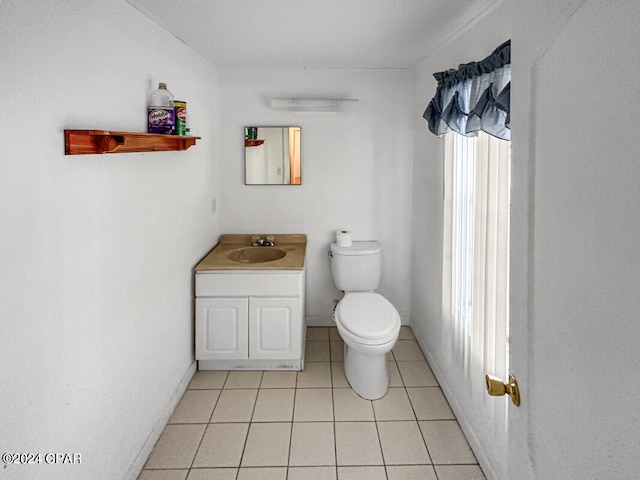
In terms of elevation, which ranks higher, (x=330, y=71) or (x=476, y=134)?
(x=330, y=71)

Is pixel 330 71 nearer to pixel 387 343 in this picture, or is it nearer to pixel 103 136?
pixel 387 343

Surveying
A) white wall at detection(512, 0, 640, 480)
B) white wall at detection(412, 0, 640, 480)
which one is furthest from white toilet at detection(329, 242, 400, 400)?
white wall at detection(512, 0, 640, 480)

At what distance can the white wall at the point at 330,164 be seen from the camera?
385cm

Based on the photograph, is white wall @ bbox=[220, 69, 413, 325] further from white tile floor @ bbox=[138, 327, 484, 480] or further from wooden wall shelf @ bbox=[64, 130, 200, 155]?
wooden wall shelf @ bbox=[64, 130, 200, 155]

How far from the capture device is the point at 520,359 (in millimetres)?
1042

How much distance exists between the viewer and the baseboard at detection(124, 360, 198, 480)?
85.2 inches

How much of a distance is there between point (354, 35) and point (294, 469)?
240 cm

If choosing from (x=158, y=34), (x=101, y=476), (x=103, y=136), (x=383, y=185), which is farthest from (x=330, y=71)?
(x=101, y=476)

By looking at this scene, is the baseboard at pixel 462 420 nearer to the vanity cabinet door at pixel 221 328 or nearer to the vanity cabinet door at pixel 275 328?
the vanity cabinet door at pixel 275 328

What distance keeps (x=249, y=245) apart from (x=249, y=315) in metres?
0.84

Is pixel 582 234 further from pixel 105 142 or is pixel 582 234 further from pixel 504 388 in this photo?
pixel 105 142

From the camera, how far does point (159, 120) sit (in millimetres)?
2318

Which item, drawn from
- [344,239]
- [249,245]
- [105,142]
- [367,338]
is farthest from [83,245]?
[344,239]

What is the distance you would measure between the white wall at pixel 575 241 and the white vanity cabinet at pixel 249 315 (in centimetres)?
219
